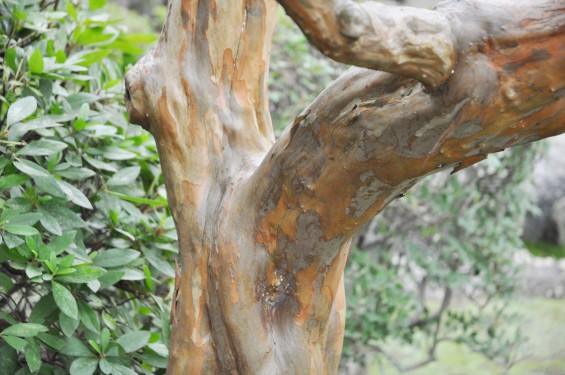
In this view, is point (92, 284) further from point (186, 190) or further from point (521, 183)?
Result: point (521, 183)

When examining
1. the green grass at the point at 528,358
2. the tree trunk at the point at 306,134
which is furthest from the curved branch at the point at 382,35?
the green grass at the point at 528,358

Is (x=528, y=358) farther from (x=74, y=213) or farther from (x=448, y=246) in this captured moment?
(x=74, y=213)

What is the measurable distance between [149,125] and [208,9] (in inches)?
11.2

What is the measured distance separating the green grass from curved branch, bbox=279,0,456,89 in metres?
3.49

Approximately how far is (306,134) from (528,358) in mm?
3662

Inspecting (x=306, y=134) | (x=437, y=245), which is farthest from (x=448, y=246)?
(x=306, y=134)

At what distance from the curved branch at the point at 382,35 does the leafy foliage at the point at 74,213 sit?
83 cm

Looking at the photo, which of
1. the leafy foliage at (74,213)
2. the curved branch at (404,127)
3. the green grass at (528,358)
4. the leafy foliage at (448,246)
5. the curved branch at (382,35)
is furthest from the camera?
the green grass at (528,358)

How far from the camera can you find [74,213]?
1.66 m

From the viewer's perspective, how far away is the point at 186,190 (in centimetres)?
152

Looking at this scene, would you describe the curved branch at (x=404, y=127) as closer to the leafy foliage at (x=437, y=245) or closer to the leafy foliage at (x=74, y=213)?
the leafy foliage at (x=74, y=213)

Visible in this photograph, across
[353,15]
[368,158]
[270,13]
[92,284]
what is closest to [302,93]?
[270,13]

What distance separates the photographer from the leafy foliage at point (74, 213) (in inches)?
60.3

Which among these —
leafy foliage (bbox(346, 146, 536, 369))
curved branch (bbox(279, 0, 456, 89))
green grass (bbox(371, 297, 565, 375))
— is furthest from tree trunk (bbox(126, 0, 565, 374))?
green grass (bbox(371, 297, 565, 375))
